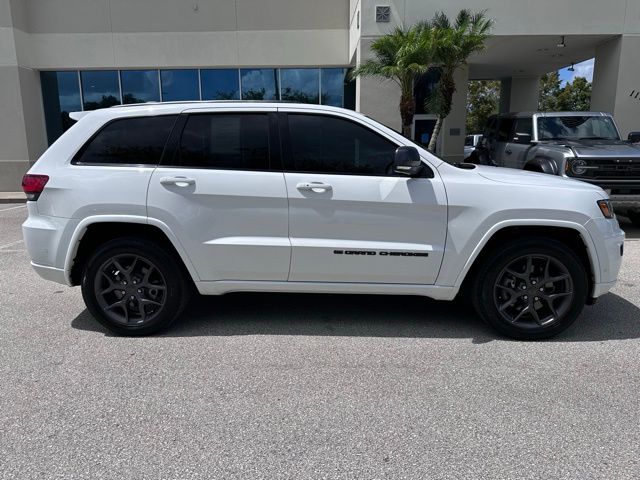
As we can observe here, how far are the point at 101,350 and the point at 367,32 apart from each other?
11.2 meters

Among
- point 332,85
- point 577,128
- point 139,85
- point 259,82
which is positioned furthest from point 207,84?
point 577,128

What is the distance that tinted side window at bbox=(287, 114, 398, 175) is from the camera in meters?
4.00

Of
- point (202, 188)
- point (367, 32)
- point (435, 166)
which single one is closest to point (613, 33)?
point (367, 32)

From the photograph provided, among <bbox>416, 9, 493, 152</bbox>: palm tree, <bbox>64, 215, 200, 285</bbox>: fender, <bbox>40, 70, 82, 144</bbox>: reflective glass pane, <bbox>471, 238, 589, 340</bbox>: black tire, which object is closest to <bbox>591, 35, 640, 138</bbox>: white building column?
<bbox>416, 9, 493, 152</bbox>: palm tree

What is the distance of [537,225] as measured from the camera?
392 centimetres

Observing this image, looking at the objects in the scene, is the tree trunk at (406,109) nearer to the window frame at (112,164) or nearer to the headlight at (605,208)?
the headlight at (605,208)

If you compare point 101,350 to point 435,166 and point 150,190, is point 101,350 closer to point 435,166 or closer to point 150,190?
point 150,190

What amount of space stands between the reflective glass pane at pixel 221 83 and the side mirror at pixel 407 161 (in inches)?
538

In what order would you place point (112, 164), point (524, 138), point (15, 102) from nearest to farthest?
point (112, 164) < point (524, 138) < point (15, 102)

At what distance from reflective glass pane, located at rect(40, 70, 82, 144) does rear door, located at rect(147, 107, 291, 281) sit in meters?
14.9

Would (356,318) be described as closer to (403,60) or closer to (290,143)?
(290,143)

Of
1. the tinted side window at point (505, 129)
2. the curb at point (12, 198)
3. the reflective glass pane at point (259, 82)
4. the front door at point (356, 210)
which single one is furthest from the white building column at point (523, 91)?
the front door at point (356, 210)

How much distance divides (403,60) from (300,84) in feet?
17.9

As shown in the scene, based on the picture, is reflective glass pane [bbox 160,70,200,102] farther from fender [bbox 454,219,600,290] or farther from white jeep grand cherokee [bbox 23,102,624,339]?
fender [bbox 454,219,600,290]
